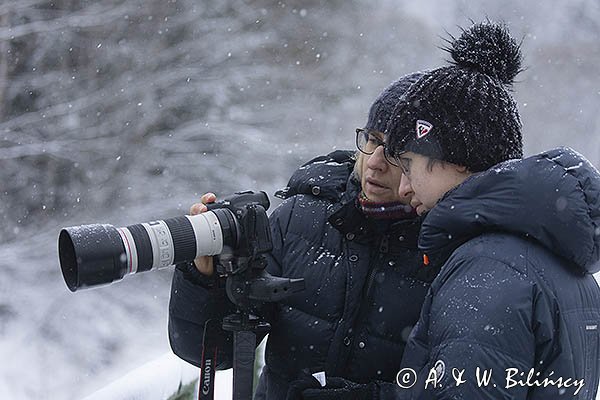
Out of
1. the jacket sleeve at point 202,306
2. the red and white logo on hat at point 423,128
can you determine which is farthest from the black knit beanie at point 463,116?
the jacket sleeve at point 202,306

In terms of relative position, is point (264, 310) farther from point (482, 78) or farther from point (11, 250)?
point (11, 250)

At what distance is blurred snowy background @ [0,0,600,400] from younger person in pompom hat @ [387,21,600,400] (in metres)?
8.43

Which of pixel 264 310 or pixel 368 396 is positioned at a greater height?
pixel 264 310

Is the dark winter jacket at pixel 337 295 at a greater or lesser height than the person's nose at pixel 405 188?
lesser

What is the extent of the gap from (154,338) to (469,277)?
413 inches

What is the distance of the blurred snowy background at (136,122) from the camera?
10.7 m

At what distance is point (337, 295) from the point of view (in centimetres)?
202

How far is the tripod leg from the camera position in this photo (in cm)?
197

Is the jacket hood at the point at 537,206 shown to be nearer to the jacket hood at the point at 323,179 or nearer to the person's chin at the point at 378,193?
the person's chin at the point at 378,193

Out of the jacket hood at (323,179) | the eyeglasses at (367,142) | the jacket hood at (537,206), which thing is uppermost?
the eyeglasses at (367,142)

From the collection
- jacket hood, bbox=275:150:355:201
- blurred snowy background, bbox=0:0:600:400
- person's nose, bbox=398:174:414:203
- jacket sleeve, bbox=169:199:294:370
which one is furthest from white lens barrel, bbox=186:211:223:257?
blurred snowy background, bbox=0:0:600:400

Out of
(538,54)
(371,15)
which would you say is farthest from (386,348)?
(538,54)

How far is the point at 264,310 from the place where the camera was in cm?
210

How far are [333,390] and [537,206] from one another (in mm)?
711
